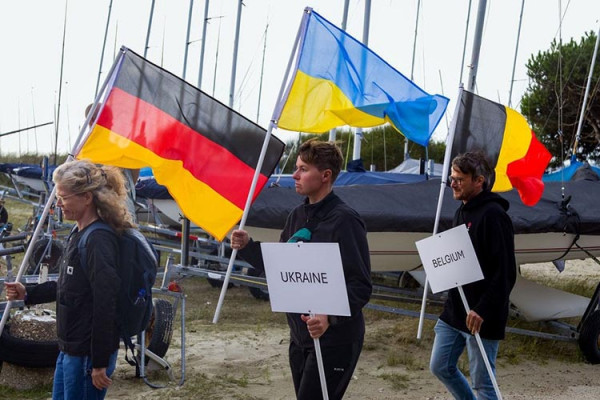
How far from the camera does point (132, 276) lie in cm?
343

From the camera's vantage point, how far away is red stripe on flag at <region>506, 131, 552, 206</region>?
6.75 meters

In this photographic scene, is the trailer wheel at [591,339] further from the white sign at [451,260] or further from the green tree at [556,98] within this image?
the green tree at [556,98]

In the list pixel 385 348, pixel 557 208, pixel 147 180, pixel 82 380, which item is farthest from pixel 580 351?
pixel 147 180

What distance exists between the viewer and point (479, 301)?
4215 mm

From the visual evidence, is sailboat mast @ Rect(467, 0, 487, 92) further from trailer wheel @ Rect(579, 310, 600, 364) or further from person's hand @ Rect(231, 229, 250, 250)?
person's hand @ Rect(231, 229, 250, 250)

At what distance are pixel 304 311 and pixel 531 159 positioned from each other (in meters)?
4.07

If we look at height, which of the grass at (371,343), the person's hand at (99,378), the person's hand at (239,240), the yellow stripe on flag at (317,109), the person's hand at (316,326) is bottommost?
the grass at (371,343)

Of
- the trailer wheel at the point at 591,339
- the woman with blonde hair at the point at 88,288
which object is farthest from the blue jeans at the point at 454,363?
the trailer wheel at the point at 591,339

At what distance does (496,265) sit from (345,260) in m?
1.25

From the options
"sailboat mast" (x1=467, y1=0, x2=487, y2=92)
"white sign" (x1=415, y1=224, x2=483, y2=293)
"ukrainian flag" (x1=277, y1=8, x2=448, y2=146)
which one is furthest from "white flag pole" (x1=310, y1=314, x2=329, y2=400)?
"sailboat mast" (x1=467, y1=0, x2=487, y2=92)

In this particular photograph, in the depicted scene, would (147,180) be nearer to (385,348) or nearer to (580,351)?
(385,348)

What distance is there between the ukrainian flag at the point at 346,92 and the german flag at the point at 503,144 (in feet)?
0.90

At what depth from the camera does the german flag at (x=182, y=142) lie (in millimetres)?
5445

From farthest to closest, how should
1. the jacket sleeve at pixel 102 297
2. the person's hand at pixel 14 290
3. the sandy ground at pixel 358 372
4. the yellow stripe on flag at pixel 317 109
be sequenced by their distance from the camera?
the yellow stripe on flag at pixel 317 109 < the sandy ground at pixel 358 372 < the person's hand at pixel 14 290 < the jacket sleeve at pixel 102 297
